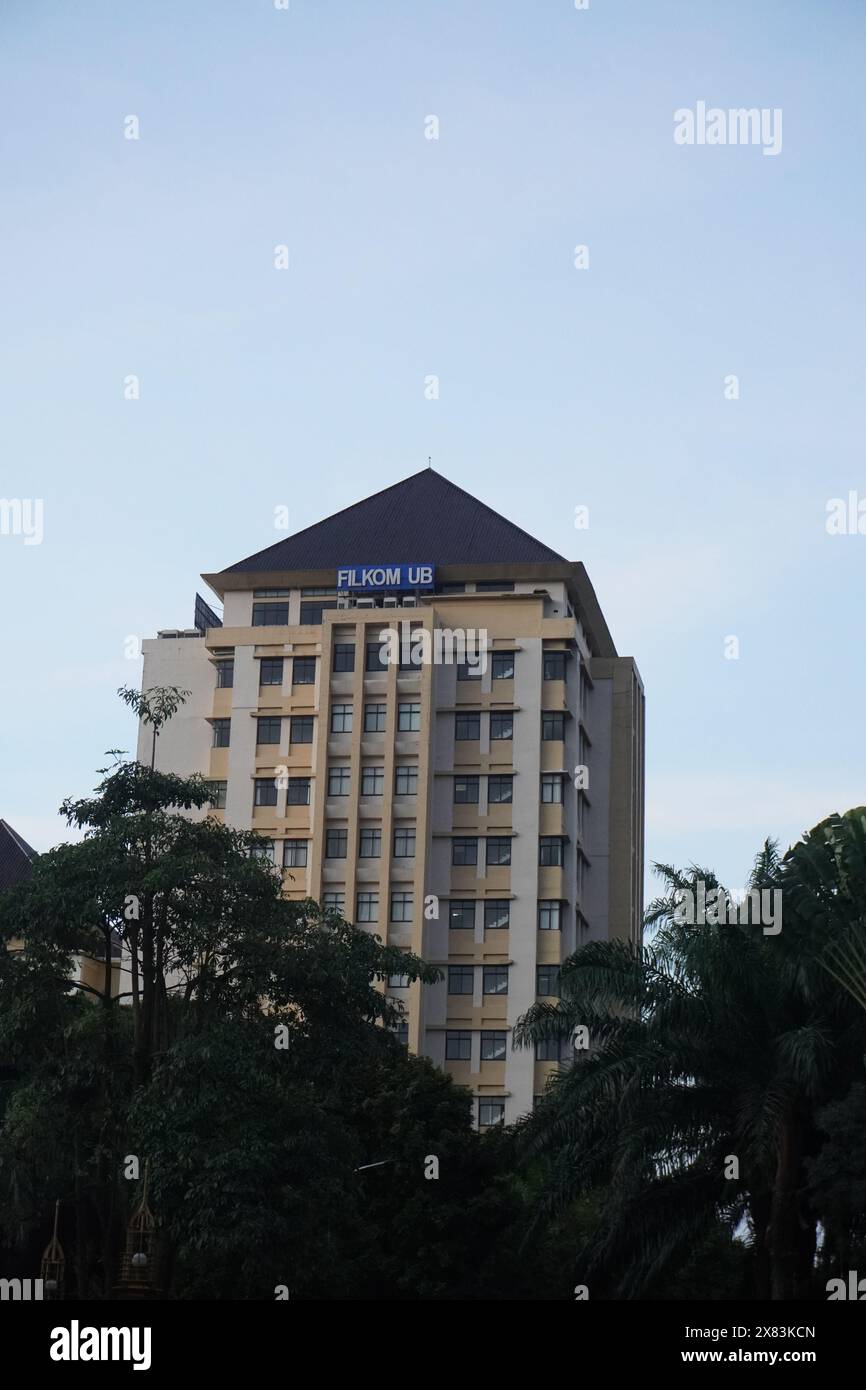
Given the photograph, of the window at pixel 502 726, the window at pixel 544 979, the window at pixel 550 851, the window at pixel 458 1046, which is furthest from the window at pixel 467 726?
the window at pixel 458 1046

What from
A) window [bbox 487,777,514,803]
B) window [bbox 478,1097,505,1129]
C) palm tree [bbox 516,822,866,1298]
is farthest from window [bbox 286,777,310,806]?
palm tree [bbox 516,822,866,1298]

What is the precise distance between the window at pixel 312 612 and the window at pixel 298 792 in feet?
21.6

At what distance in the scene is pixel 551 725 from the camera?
69.6m

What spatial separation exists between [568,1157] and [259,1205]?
6344 millimetres

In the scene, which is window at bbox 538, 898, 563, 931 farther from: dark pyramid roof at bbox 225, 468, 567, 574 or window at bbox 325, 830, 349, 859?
dark pyramid roof at bbox 225, 468, 567, 574

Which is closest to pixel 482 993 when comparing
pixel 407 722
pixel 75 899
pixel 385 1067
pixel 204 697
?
pixel 407 722

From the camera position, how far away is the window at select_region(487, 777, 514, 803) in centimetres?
6900

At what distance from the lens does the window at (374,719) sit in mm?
70000

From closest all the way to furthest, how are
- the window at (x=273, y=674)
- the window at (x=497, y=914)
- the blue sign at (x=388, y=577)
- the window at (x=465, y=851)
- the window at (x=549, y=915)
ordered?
1. the window at (x=549, y=915)
2. the window at (x=497, y=914)
3. the window at (x=465, y=851)
4. the blue sign at (x=388, y=577)
5. the window at (x=273, y=674)

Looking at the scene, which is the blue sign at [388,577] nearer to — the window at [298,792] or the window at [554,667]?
the window at [554,667]
